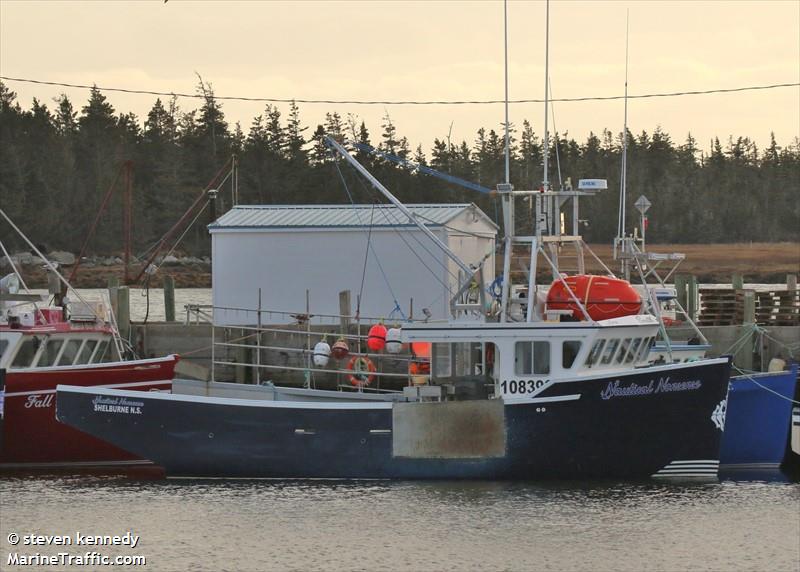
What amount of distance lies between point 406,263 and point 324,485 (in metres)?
11.1

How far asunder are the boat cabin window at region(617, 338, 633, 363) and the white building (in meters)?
10.2

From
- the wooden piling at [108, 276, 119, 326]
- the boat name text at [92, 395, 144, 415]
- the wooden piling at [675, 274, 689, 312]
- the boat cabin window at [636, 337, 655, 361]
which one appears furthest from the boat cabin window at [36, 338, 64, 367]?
the wooden piling at [675, 274, 689, 312]

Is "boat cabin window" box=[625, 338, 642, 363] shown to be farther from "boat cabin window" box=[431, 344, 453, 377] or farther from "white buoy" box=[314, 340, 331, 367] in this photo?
"white buoy" box=[314, 340, 331, 367]

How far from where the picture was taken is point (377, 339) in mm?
24844

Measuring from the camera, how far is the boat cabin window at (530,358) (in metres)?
22.3

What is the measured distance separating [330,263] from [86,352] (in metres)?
8.65

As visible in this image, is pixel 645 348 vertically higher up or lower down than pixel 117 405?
higher up

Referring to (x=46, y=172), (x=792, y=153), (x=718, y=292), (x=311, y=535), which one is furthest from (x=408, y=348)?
(x=792, y=153)

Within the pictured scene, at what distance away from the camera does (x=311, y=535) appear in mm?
20141

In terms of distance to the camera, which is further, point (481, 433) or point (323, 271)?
point (323, 271)

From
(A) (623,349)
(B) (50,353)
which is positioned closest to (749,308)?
(A) (623,349)

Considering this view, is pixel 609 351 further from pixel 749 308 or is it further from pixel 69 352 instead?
pixel 69 352

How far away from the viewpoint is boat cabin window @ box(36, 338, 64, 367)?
84.9ft

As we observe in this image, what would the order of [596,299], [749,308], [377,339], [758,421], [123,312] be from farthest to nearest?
[123,312], [749,308], [377,339], [758,421], [596,299]
